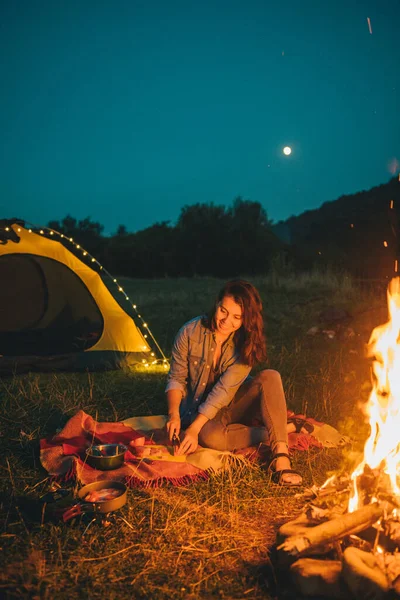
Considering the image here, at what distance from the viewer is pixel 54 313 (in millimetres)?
6945

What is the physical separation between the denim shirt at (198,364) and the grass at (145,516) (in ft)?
1.76

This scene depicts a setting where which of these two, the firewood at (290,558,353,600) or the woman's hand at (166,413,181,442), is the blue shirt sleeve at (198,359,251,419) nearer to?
the woman's hand at (166,413,181,442)

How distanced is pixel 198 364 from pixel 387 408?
1.23 meters

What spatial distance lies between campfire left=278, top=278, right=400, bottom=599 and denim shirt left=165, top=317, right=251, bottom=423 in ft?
2.86

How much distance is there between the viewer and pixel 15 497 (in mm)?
2768


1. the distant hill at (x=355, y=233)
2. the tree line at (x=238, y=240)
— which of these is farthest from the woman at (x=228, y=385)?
the tree line at (x=238, y=240)

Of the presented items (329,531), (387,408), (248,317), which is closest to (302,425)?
(387,408)

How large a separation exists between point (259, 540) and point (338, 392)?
2614 mm

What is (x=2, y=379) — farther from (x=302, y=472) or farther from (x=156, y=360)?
(x=302, y=472)

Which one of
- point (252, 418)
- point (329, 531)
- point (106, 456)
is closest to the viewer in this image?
point (329, 531)

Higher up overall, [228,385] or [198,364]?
[198,364]

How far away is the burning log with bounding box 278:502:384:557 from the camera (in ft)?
6.68

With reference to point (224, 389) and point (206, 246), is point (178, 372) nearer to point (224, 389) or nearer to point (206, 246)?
point (224, 389)

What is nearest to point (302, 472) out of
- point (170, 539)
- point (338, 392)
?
point (170, 539)
